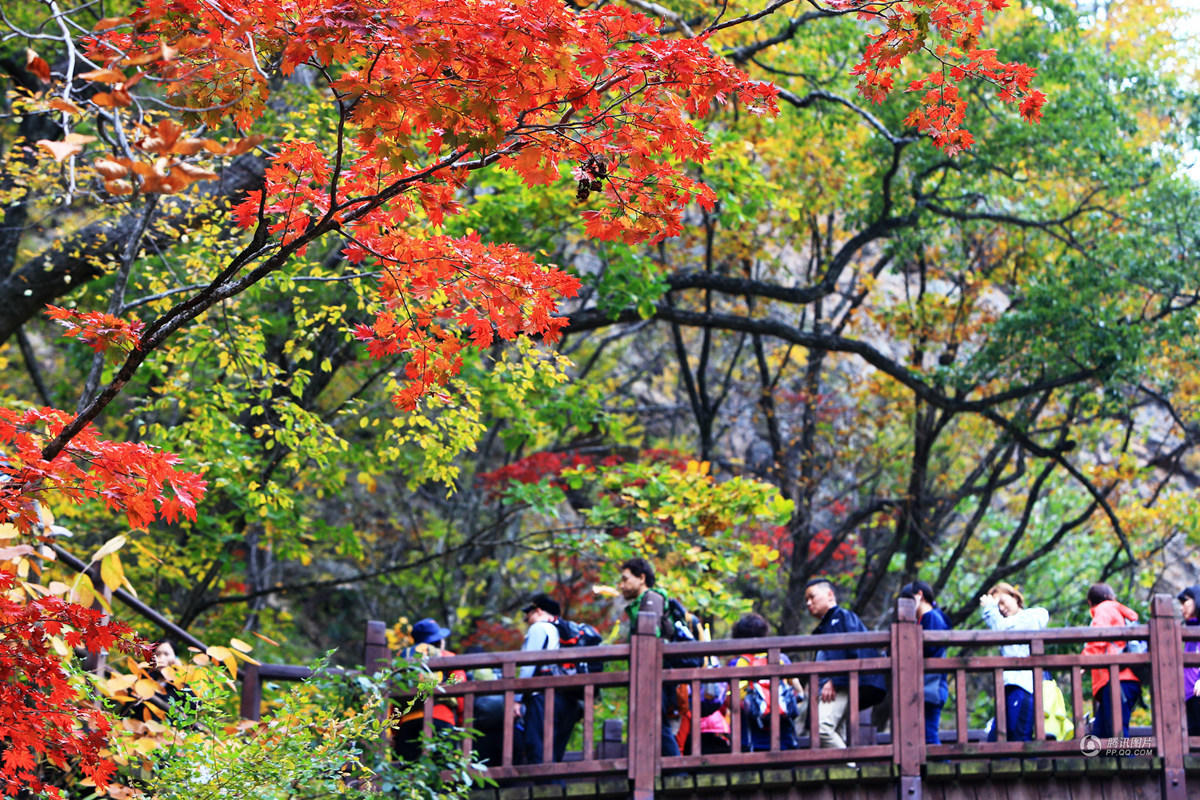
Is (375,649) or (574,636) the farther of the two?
(574,636)

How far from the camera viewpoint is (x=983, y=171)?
12922 millimetres

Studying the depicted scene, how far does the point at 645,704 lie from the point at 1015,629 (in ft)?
8.79

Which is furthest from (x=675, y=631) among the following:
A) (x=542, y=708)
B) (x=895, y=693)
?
(x=895, y=693)

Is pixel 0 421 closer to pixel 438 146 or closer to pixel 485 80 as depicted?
pixel 438 146

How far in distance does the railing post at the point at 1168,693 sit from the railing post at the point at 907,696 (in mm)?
1602

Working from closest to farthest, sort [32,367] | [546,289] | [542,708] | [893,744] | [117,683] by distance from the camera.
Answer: [546,289] < [117,683] < [893,744] < [542,708] < [32,367]

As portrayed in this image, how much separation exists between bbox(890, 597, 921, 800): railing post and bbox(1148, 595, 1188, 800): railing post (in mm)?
1602

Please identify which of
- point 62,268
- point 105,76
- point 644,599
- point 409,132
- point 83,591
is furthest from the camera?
point 62,268

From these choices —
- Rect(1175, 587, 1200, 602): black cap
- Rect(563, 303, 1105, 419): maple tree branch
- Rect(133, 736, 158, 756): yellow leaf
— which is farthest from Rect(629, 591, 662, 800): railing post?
Rect(563, 303, 1105, 419): maple tree branch

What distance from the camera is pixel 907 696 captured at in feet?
26.7

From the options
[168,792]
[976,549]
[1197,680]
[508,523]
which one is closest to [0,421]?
[168,792]

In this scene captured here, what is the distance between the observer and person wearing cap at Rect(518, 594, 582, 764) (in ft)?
28.1

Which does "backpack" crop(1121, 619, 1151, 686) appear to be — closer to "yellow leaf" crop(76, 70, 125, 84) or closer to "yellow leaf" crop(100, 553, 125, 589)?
"yellow leaf" crop(100, 553, 125, 589)

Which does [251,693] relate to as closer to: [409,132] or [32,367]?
[409,132]
